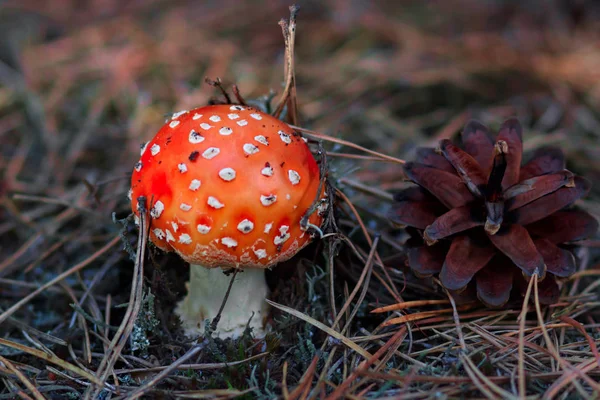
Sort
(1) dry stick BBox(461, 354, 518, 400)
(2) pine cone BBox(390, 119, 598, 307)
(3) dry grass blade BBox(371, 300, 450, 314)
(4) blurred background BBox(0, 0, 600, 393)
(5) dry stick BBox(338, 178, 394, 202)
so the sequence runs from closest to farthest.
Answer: (1) dry stick BBox(461, 354, 518, 400) → (2) pine cone BBox(390, 119, 598, 307) → (3) dry grass blade BBox(371, 300, 450, 314) → (5) dry stick BBox(338, 178, 394, 202) → (4) blurred background BBox(0, 0, 600, 393)

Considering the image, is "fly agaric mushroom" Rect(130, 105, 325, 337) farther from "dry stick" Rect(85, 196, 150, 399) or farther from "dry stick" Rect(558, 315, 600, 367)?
"dry stick" Rect(558, 315, 600, 367)

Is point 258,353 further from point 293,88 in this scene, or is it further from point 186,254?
point 293,88

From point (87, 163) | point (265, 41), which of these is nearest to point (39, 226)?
point (87, 163)

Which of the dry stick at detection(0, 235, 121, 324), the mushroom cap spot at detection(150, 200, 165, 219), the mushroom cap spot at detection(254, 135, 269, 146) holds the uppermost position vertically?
the mushroom cap spot at detection(254, 135, 269, 146)

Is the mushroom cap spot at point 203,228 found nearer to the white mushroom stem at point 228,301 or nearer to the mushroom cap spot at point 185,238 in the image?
the mushroom cap spot at point 185,238

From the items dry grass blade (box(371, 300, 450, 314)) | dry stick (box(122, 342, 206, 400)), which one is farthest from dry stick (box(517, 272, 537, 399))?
dry stick (box(122, 342, 206, 400))

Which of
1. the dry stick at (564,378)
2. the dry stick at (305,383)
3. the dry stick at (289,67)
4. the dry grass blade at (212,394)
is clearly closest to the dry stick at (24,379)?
the dry grass blade at (212,394)
